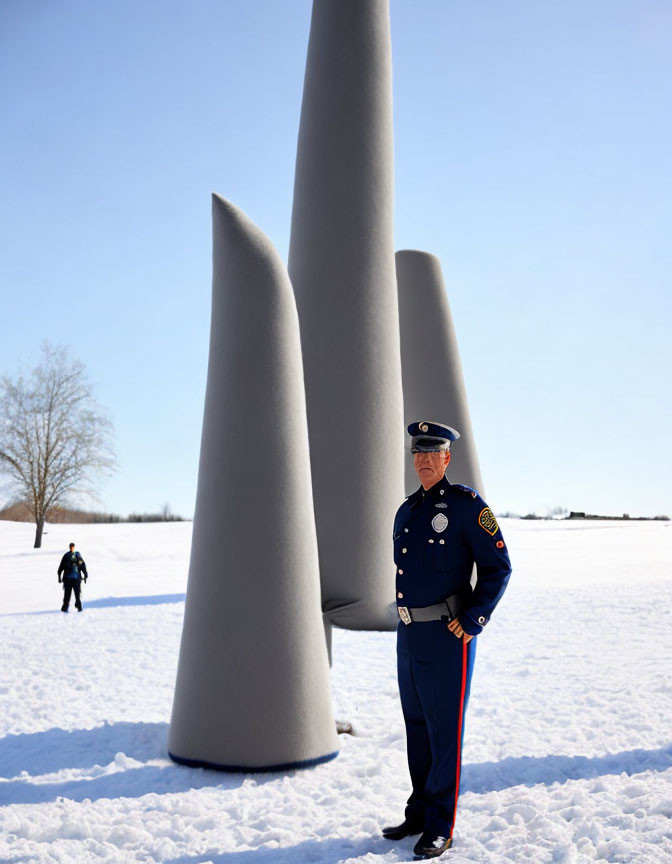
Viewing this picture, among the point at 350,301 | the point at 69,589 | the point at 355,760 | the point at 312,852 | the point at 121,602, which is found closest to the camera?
the point at 312,852

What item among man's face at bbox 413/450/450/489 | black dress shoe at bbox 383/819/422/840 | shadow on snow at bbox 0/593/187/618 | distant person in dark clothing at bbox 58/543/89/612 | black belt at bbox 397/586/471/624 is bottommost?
shadow on snow at bbox 0/593/187/618

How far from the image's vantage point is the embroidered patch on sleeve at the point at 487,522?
13.8ft

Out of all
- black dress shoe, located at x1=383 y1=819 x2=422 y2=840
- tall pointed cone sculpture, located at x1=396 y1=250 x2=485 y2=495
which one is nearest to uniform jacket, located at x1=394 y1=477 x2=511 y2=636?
black dress shoe, located at x1=383 y1=819 x2=422 y2=840

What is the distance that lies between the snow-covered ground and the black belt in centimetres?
129

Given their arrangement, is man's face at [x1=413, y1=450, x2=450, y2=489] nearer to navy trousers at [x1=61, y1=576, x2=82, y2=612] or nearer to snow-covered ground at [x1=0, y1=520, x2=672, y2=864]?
snow-covered ground at [x1=0, y1=520, x2=672, y2=864]

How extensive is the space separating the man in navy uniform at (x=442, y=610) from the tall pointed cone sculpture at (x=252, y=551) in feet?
5.47

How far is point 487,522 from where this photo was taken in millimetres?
4230

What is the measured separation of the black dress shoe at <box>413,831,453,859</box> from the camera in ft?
Answer: 13.6

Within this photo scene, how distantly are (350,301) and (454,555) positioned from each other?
368 centimetres

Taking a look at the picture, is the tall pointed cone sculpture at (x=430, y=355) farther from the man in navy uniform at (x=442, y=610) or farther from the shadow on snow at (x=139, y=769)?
the man in navy uniform at (x=442, y=610)

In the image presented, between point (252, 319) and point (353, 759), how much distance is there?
140 inches

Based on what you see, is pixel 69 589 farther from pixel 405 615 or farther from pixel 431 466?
pixel 431 466

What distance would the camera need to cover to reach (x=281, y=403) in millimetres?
6129

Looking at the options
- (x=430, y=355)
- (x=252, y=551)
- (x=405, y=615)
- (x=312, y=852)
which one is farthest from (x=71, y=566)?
(x=405, y=615)
